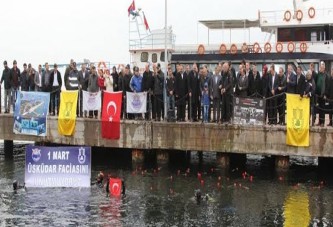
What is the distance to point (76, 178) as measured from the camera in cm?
1984

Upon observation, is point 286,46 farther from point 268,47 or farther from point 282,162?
point 282,162

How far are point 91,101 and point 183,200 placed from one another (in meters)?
7.48

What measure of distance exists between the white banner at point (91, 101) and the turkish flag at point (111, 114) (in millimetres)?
287

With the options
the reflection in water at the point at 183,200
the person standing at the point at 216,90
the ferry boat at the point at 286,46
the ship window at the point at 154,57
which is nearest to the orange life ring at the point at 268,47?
the ferry boat at the point at 286,46

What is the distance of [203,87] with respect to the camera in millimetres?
22047

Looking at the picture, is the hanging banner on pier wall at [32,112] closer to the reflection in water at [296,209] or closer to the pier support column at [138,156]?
the pier support column at [138,156]

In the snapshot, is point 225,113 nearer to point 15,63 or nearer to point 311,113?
point 311,113

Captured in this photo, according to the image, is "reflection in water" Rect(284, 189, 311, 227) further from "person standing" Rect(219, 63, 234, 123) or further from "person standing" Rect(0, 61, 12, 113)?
"person standing" Rect(0, 61, 12, 113)

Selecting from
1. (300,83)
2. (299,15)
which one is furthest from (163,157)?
(299,15)

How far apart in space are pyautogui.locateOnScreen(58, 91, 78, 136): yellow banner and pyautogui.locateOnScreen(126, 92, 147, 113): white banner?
227cm

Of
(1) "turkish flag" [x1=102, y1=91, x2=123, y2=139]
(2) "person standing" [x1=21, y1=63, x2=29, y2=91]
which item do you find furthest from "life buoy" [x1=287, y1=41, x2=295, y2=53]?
(2) "person standing" [x1=21, y1=63, x2=29, y2=91]

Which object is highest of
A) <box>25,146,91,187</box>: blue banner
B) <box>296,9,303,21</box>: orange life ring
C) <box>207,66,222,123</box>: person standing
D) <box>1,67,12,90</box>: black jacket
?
<box>296,9,303,21</box>: orange life ring

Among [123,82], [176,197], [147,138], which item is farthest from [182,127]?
[176,197]

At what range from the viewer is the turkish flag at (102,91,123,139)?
23.3 metres
